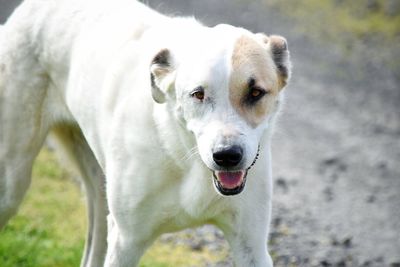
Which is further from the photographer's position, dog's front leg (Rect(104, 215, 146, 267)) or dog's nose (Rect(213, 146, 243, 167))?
dog's front leg (Rect(104, 215, 146, 267))

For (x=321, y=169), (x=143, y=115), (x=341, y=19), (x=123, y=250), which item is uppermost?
(x=143, y=115)

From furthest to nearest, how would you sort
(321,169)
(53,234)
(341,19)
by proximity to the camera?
(341,19), (321,169), (53,234)

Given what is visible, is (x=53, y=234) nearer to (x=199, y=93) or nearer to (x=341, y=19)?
(x=199, y=93)

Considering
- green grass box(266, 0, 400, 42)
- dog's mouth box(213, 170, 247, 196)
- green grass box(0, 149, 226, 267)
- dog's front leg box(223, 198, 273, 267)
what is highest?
dog's mouth box(213, 170, 247, 196)

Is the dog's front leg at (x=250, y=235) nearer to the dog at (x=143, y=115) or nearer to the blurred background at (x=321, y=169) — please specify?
the dog at (x=143, y=115)

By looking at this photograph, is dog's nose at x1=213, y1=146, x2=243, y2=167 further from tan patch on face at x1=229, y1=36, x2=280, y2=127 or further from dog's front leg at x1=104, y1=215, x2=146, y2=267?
dog's front leg at x1=104, y1=215, x2=146, y2=267

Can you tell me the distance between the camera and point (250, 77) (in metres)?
3.95

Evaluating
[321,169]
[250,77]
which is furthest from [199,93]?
[321,169]

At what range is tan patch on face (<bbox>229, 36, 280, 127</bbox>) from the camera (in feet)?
12.9

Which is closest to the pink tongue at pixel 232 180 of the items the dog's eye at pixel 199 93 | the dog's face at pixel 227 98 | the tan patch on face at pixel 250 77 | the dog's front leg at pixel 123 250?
the dog's face at pixel 227 98

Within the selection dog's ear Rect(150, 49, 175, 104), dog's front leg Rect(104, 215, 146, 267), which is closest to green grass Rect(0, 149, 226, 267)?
dog's front leg Rect(104, 215, 146, 267)

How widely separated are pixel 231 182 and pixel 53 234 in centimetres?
290

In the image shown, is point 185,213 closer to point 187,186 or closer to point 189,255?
point 187,186

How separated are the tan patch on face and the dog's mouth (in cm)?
24
